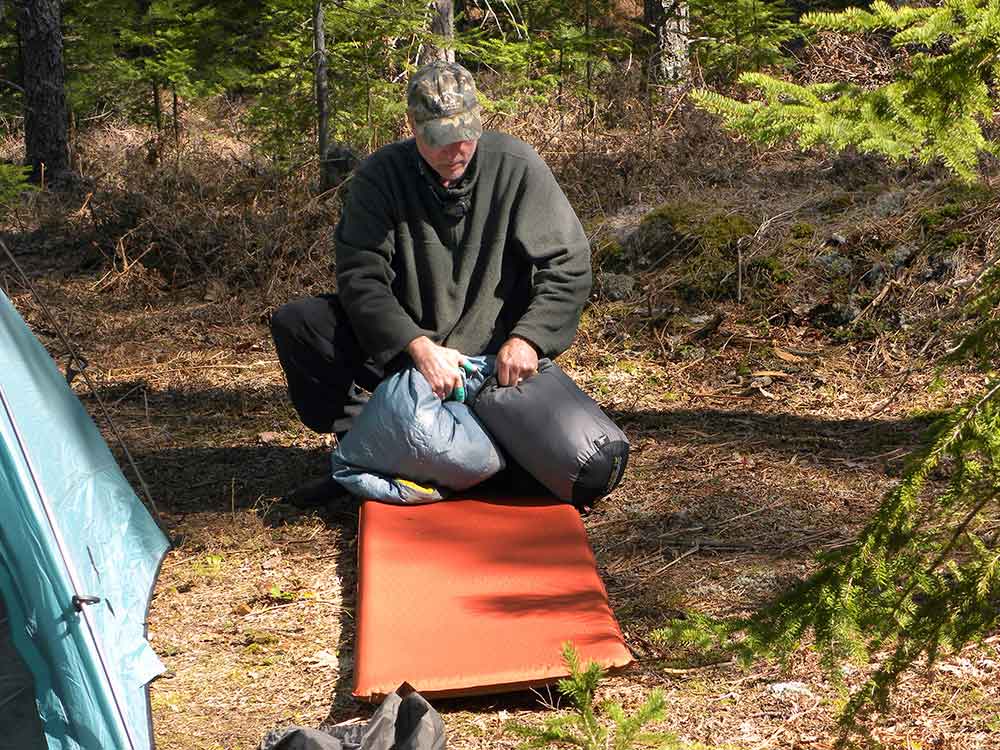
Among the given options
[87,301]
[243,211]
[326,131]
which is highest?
[326,131]

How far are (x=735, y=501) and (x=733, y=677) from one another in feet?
3.91

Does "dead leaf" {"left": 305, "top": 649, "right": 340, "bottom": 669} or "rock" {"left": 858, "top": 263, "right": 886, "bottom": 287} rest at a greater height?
"rock" {"left": 858, "top": 263, "right": 886, "bottom": 287}

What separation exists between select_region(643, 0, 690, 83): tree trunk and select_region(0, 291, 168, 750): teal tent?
750 cm

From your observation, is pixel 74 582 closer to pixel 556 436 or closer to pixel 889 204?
pixel 556 436

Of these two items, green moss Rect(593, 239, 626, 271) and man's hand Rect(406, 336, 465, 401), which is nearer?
man's hand Rect(406, 336, 465, 401)

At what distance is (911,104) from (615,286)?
14.8 feet

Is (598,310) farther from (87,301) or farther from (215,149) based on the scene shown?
(215,149)

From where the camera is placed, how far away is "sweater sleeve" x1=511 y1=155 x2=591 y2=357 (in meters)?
4.20

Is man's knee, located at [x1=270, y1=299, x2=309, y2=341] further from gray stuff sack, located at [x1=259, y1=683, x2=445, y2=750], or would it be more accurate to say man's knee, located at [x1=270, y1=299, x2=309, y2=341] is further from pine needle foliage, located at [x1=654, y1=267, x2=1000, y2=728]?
pine needle foliage, located at [x1=654, y1=267, x2=1000, y2=728]

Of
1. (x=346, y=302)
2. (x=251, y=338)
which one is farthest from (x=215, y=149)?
(x=346, y=302)

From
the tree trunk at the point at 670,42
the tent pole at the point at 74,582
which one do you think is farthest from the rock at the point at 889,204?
the tent pole at the point at 74,582

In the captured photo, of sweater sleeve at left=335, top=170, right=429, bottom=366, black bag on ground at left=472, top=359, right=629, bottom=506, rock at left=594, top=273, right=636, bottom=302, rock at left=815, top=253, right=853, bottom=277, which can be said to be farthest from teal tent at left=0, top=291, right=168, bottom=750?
rock at left=815, top=253, right=853, bottom=277

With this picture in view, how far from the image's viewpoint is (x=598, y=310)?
254 inches

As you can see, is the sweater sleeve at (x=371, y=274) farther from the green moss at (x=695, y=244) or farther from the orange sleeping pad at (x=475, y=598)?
the green moss at (x=695, y=244)
